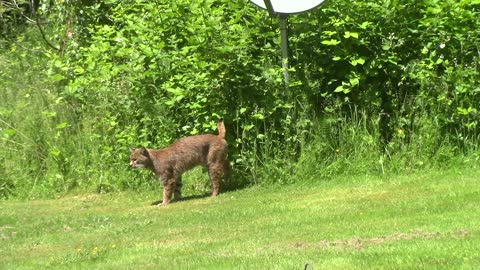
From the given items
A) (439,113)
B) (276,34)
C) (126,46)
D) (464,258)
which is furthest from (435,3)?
(464,258)

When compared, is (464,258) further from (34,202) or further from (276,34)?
(34,202)

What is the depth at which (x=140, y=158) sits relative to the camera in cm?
1293

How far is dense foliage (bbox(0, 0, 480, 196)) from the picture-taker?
12.7 meters

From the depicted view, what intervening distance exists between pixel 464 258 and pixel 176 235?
384cm

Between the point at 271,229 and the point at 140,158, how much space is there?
383cm

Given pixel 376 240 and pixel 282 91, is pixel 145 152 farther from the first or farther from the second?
pixel 376 240

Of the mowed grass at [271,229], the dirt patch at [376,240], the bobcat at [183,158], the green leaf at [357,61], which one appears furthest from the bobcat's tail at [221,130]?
the dirt patch at [376,240]

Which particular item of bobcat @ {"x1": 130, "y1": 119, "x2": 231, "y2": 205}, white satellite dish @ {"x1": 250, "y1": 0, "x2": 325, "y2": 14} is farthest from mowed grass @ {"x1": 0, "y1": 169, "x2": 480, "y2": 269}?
white satellite dish @ {"x1": 250, "y1": 0, "x2": 325, "y2": 14}

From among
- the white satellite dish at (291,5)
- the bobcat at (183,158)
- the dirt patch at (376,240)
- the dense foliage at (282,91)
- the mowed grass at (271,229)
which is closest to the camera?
the mowed grass at (271,229)

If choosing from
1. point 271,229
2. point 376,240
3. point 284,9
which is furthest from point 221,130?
point 376,240

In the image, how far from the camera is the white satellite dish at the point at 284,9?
12617 mm

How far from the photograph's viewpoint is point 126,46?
1484 cm

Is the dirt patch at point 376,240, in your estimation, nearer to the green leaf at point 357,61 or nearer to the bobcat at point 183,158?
the bobcat at point 183,158

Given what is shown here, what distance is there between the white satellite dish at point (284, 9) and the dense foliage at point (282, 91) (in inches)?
11.4
